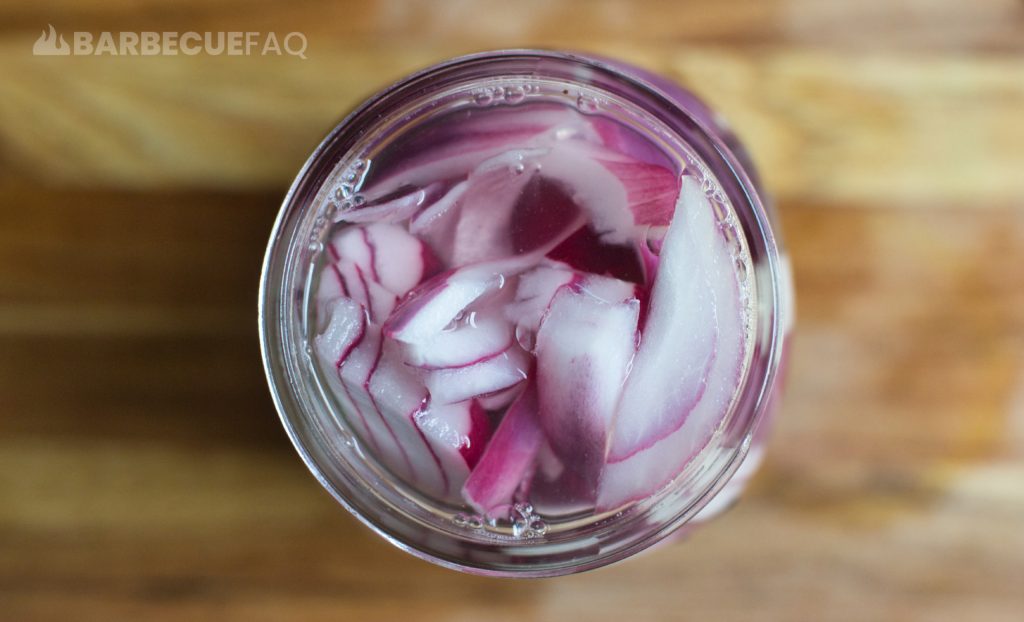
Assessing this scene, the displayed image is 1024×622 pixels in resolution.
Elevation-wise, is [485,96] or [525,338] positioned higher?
[485,96]

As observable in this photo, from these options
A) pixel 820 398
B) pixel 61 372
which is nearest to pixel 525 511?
pixel 820 398

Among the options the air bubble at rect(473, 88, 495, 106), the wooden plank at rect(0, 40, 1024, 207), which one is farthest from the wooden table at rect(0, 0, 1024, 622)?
the air bubble at rect(473, 88, 495, 106)

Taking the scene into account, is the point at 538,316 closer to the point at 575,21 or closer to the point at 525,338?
the point at 525,338

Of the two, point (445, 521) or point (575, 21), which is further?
point (575, 21)

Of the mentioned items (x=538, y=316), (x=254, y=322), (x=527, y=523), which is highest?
(x=254, y=322)

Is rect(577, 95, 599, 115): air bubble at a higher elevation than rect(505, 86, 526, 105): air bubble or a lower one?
lower

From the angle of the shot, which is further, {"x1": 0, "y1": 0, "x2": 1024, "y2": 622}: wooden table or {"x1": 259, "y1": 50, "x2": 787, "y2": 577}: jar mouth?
{"x1": 0, "y1": 0, "x2": 1024, "y2": 622}: wooden table

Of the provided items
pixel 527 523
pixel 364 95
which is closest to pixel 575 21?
pixel 364 95

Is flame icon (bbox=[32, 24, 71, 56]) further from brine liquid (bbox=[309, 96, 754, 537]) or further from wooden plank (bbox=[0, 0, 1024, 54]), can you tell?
brine liquid (bbox=[309, 96, 754, 537])
